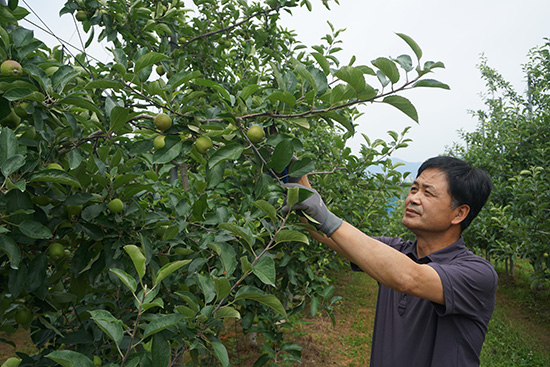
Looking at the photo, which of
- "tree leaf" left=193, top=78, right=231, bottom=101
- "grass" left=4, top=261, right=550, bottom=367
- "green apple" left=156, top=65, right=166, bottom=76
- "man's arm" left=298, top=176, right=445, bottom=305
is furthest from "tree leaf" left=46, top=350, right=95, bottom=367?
"grass" left=4, top=261, right=550, bottom=367

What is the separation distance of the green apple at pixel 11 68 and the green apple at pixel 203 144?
0.57 m

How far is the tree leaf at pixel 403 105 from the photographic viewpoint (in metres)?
1.04

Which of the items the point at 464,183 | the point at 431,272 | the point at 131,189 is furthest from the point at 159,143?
the point at 464,183

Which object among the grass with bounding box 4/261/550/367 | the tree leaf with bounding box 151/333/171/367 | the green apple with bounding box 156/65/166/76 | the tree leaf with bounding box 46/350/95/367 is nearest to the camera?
the tree leaf with bounding box 46/350/95/367

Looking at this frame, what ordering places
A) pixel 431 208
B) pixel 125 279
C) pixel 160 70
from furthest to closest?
1. pixel 160 70
2. pixel 431 208
3. pixel 125 279

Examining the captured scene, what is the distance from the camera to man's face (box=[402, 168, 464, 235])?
1670 mm

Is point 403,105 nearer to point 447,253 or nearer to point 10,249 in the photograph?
point 447,253

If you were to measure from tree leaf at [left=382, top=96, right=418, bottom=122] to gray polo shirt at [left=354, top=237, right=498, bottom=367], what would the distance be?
0.68 meters

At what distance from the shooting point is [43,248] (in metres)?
1.33

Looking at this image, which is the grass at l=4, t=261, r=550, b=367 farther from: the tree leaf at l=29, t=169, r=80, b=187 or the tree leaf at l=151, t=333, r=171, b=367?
the tree leaf at l=29, t=169, r=80, b=187

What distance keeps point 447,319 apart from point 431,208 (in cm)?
47

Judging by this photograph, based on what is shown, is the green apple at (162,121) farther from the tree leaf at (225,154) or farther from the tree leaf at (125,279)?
the tree leaf at (125,279)

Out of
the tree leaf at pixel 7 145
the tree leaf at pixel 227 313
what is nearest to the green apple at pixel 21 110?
the tree leaf at pixel 7 145

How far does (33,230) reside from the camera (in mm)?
1092
